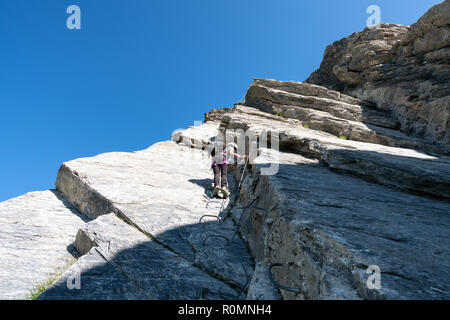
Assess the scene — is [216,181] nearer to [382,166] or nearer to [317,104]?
[382,166]

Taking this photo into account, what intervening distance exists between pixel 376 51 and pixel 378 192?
72.7ft

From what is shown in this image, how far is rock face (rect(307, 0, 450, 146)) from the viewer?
1468 centimetres

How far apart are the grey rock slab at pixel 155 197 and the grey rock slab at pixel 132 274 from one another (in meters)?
0.29

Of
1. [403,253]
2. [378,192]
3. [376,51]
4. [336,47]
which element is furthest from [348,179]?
[336,47]

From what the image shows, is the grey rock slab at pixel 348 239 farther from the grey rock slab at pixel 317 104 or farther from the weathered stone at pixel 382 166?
the grey rock slab at pixel 317 104

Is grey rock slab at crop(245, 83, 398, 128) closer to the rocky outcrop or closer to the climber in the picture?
the rocky outcrop

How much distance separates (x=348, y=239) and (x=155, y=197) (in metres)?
5.98

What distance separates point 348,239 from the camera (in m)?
2.94

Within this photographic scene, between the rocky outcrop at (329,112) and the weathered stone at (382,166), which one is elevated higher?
the rocky outcrop at (329,112)

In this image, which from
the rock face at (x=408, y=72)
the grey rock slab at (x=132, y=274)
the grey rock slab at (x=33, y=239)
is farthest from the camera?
the rock face at (x=408, y=72)

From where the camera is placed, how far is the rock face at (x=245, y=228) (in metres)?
2.77

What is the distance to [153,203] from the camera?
726 centimetres

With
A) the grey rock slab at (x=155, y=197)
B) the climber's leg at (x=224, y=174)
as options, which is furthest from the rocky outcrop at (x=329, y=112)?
the grey rock slab at (x=155, y=197)

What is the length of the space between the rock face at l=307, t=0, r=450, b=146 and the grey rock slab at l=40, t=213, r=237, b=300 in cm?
1528
